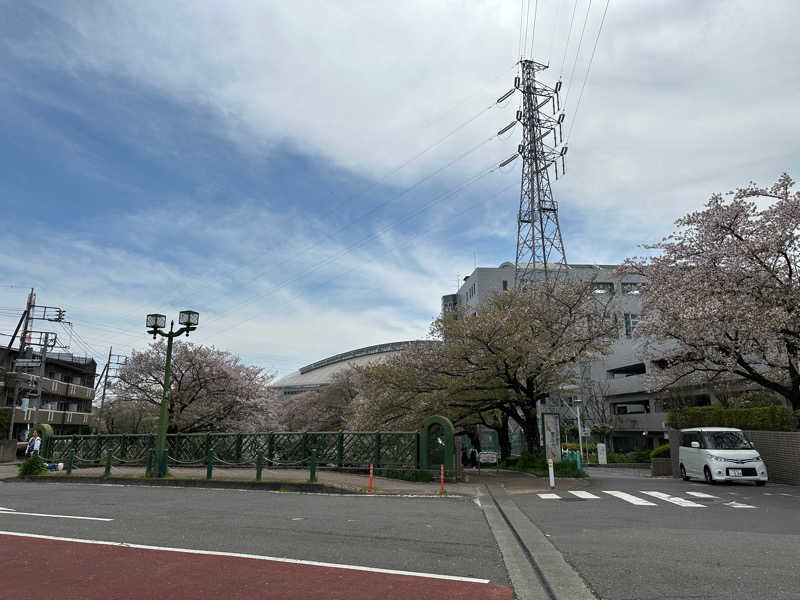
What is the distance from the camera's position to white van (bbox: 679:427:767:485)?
57.5ft

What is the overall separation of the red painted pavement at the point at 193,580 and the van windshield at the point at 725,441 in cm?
1628

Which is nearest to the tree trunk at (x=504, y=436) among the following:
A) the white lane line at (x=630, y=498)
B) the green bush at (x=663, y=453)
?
the green bush at (x=663, y=453)

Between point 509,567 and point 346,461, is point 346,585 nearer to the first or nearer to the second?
point 509,567

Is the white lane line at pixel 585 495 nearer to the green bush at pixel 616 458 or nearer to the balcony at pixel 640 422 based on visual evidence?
the green bush at pixel 616 458

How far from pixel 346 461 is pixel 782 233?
1793 centimetres

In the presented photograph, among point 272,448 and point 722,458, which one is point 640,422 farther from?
point 272,448

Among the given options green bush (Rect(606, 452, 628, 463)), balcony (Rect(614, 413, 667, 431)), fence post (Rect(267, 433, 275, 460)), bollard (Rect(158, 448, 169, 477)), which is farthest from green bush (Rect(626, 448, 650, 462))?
bollard (Rect(158, 448, 169, 477))

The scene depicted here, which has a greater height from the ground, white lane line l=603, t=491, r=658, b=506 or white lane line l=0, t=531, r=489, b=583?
white lane line l=603, t=491, r=658, b=506

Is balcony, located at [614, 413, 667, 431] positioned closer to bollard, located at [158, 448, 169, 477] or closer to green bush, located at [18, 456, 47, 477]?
bollard, located at [158, 448, 169, 477]

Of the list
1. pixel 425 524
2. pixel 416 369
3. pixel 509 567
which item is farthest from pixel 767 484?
pixel 509 567

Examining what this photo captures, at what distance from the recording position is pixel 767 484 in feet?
61.1

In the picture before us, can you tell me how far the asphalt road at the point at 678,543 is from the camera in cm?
552

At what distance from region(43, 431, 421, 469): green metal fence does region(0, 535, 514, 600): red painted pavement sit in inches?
427

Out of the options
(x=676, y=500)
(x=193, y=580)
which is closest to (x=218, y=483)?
(x=193, y=580)
